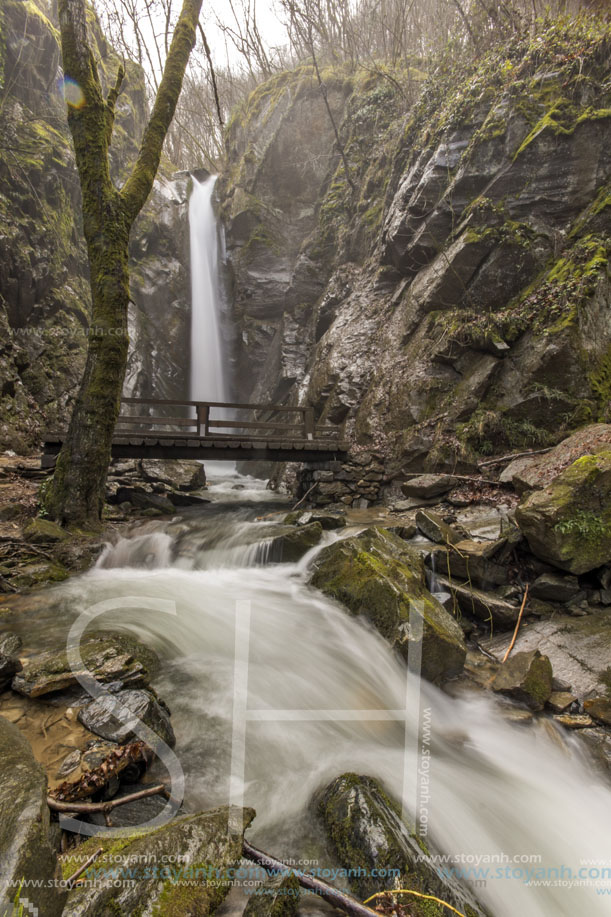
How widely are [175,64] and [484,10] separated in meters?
9.10

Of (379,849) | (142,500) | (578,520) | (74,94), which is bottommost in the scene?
(379,849)

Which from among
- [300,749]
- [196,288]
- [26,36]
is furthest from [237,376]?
[300,749]

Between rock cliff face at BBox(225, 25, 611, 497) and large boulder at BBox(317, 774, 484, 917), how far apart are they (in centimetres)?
752

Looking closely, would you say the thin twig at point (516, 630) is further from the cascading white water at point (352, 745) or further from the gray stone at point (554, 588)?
the cascading white water at point (352, 745)

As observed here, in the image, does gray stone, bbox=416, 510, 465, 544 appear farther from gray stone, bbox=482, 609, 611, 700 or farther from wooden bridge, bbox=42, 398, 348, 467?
wooden bridge, bbox=42, 398, 348, 467

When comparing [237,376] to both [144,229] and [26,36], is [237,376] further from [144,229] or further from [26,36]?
[26,36]

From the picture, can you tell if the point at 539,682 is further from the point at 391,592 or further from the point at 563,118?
the point at 563,118

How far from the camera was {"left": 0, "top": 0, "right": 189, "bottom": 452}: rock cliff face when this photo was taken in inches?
433

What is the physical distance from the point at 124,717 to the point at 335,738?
153 centimetres

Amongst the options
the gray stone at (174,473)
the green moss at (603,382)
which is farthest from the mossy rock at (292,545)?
the green moss at (603,382)

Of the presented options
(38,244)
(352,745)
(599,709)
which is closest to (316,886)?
(352,745)

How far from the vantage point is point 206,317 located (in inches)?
809

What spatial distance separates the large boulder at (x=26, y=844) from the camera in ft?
3.85

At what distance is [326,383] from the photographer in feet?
42.8
